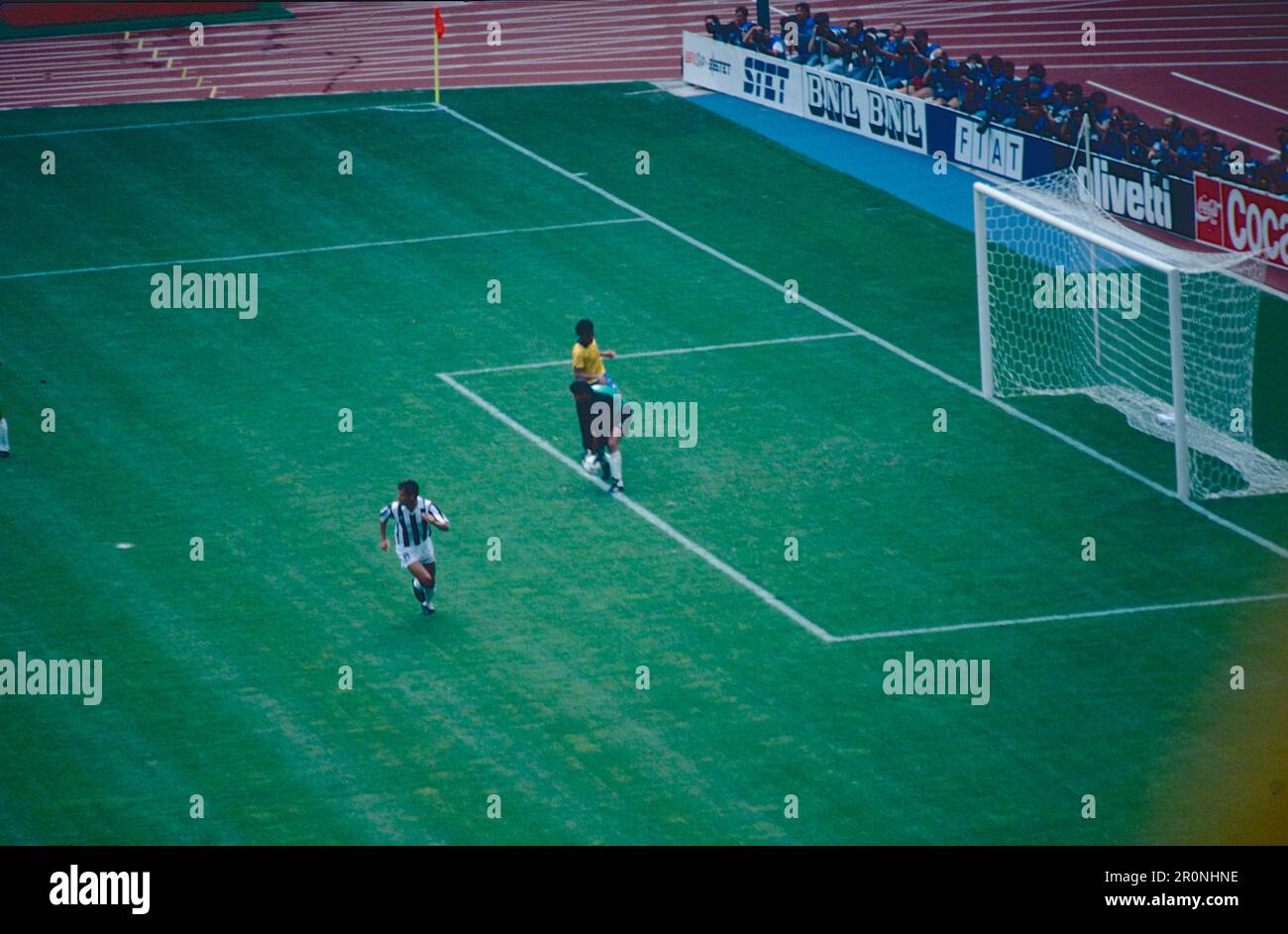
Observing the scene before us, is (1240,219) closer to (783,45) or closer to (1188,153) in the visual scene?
(1188,153)

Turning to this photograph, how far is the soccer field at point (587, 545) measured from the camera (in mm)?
17875

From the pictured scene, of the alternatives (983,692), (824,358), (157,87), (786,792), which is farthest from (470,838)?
(157,87)

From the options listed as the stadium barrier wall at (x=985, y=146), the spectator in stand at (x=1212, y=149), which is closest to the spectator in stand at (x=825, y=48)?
the stadium barrier wall at (x=985, y=146)

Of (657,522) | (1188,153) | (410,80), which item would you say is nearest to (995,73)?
(1188,153)

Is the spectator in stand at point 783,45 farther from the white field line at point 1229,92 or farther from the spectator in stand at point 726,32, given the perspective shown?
the white field line at point 1229,92

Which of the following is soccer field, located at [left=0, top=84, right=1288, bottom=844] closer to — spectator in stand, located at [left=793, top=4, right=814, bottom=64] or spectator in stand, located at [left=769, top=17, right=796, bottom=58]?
spectator in stand, located at [left=793, top=4, right=814, bottom=64]

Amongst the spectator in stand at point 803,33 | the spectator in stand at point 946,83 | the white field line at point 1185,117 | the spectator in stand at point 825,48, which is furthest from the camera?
the spectator in stand at point 803,33

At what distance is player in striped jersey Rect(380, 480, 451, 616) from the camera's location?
67.7 feet

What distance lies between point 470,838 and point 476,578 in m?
5.39

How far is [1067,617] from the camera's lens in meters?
20.8

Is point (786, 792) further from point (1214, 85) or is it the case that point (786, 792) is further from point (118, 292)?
point (1214, 85)

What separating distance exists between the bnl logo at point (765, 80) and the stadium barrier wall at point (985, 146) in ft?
0.06

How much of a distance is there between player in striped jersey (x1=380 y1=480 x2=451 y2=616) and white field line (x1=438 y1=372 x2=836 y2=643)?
127 inches

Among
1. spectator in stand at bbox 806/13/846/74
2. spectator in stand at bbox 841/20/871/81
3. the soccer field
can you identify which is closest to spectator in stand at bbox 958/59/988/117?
spectator in stand at bbox 841/20/871/81
